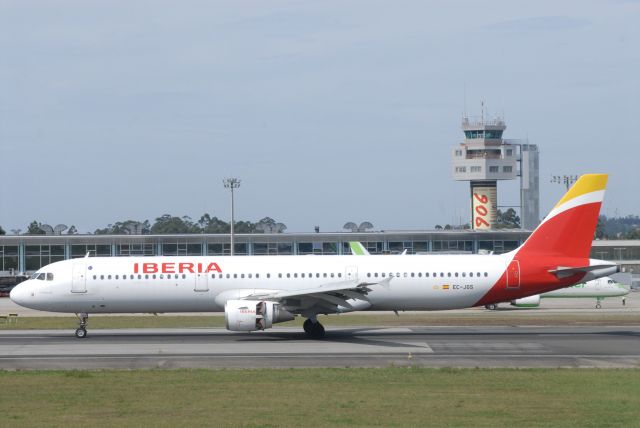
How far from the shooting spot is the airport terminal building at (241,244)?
95750 millimetres

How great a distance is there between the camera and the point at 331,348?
111ft

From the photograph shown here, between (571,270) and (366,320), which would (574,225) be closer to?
(571,270)

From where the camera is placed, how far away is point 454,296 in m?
38.9

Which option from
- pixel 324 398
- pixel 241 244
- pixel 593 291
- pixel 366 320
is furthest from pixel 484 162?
pixel 324 398

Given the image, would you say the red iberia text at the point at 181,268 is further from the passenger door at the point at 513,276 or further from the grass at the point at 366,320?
the passenger door at the point at 513,276

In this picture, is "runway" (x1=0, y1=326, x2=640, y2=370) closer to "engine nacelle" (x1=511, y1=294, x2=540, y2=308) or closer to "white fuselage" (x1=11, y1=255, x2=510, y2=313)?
"white fuselage" (x1=11, y1=255, x2=510, y2=313)

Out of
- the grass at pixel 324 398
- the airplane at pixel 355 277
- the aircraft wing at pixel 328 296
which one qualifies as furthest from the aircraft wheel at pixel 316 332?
the grass at pixel 324 398

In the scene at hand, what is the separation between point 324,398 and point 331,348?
38.6ft

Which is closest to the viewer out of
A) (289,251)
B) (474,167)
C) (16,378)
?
(16,378)

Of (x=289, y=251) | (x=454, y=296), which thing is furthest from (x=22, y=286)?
(x=289, y=251)

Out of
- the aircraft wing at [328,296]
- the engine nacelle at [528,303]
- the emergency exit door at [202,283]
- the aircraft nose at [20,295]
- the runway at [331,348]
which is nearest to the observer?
the runway at [331,348]

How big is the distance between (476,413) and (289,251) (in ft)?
252

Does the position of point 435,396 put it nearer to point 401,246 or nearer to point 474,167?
point 401,246

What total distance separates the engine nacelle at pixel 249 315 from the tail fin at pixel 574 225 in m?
10.5
